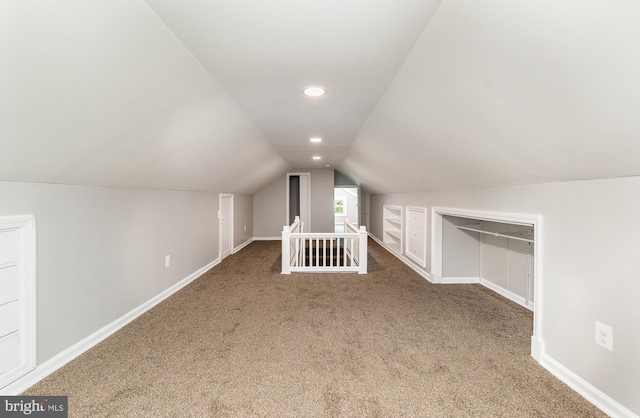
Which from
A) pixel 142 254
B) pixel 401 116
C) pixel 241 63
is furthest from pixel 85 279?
pixel 401 116

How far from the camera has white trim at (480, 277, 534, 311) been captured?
10.6ft

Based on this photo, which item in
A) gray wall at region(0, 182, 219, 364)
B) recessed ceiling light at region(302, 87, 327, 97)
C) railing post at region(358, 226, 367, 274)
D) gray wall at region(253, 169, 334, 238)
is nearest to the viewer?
gray wall at region(0, 182, 219, 364)

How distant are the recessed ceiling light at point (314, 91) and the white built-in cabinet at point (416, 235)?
111 inches

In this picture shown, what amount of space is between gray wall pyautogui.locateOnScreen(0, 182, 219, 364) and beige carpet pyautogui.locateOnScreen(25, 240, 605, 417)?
26 cm

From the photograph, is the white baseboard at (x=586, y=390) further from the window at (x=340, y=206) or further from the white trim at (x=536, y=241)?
the window at (x=340, y=206)

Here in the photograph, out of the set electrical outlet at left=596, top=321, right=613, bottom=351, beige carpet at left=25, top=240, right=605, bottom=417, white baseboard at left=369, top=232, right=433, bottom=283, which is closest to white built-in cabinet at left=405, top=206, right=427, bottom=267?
white baseboard at left=369, top=232, right=433, bottom=283

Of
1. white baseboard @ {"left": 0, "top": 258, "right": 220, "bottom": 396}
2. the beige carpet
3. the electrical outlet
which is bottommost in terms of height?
the beige carpet

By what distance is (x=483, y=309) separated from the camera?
3.15 metres

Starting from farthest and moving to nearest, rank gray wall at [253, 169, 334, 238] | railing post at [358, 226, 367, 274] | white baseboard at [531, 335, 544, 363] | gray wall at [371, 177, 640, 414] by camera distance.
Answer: gray wall at [253, 169, 334, 238] < railing post at [358, 226, 367, 274] < white baseboard at [531, 335, 544, 363] < gray wall at [371, 177, 640, 414]

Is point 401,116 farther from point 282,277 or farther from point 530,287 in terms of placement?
point 282,277

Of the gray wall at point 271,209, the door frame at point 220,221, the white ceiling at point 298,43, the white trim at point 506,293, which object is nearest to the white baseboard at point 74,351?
the door frame at point 220,221

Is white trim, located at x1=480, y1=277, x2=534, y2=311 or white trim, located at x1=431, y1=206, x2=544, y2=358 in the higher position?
white trim, located at x1=431, y1=206, x2=544, y2=358

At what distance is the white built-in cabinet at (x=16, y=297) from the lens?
1689 mm

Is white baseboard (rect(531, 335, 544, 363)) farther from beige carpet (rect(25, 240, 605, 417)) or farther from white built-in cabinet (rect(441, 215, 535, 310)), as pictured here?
white built-in cabinet (rect(441, 215, 535, 310))
